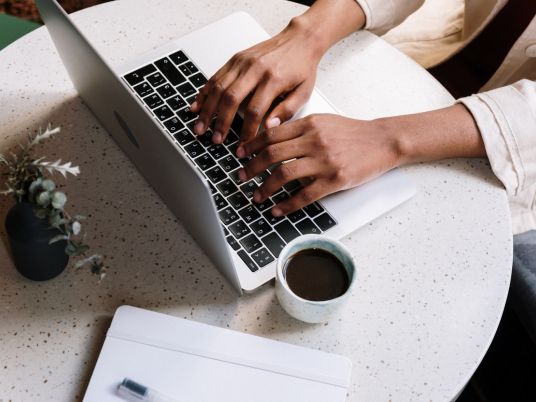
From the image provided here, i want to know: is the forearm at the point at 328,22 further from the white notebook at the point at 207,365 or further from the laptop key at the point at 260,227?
the white notebook at the point at 207,365

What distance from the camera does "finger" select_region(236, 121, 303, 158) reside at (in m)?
0.89

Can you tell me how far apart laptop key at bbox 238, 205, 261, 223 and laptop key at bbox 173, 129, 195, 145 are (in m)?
0.15

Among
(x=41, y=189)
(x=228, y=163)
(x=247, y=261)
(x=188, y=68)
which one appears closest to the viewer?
(x=41, y=189)

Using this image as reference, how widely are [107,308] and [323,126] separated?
39 centimetres

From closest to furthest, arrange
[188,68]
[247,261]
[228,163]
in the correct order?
[247,261], [228,163], [188,68]

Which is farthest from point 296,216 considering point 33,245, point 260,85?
point 33,245

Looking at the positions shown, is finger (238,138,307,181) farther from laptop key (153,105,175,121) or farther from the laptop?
laptop key (153,105,175,121)

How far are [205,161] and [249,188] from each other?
81mm

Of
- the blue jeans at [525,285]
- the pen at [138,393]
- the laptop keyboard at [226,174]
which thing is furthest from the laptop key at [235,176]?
the blue jeans at [525,285]

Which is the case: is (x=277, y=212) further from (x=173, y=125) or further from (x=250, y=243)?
(x=173, y=125)

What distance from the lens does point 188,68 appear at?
997 mm

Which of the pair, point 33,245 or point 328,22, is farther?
point 328,22

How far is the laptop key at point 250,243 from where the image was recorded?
2.63ft

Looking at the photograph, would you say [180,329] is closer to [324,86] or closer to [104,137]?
[104,137]
